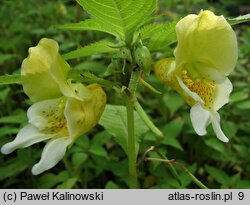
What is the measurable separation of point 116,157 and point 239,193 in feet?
2.10

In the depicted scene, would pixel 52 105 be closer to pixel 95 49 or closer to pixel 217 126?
pixel 95 49

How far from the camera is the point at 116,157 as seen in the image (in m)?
1.46

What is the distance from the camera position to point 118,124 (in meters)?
0.93

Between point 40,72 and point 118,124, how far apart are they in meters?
0.28

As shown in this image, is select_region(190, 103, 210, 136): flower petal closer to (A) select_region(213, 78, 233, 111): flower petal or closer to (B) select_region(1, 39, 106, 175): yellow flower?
(A) select_region(213, 78, 233, 111): flower petal

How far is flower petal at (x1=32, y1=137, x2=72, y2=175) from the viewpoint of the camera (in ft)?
2.13

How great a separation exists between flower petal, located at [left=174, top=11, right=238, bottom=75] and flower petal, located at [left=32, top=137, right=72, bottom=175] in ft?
0.72

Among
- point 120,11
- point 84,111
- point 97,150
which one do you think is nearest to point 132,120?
point 84,111

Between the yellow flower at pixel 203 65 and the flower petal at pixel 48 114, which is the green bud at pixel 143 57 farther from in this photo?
the flower petal at pixel 48 114

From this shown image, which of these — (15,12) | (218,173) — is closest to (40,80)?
(218,173)

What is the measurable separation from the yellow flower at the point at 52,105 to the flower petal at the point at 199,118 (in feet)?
0.56

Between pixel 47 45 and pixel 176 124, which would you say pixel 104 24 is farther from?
pixel 176 124

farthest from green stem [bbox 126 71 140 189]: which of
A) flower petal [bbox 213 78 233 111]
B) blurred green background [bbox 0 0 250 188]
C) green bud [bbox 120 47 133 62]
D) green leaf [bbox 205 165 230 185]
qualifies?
green leaf [bbox 205 165 230 185]

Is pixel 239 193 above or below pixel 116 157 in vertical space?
above
